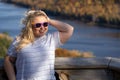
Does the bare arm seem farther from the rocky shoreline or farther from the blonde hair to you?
the rocky shoreline

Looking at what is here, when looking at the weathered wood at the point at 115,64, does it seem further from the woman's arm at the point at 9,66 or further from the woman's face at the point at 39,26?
the woman's arm at the point at 9,66

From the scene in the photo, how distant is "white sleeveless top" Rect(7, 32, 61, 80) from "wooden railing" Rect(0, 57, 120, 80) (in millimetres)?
292

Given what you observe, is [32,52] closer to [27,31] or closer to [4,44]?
[27,31]

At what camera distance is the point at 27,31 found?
2.68m

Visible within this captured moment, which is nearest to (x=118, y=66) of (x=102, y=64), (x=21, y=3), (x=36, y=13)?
(x=102, y=64)

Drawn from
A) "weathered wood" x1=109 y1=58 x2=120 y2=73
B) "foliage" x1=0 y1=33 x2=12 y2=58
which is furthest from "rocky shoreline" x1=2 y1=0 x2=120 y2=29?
"weathered wood" x1=109 y1=58 x2=120 y2=73

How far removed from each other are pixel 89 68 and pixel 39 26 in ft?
1.76

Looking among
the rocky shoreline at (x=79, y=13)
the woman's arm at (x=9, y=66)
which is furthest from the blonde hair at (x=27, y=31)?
the rocky shoreline at (x=79, y=13)

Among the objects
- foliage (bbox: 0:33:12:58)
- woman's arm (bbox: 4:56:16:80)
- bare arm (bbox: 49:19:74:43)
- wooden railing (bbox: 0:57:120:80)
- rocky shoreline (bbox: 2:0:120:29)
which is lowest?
rocky shoreline (bbox: 2:0:120:29)

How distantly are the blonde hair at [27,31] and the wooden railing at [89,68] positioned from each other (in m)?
0.39

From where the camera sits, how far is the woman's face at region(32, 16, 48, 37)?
2691mm

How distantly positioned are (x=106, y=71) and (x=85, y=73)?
0.15 m

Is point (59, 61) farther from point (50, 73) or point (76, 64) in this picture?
point (50, 73)

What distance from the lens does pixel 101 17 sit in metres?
32.0
